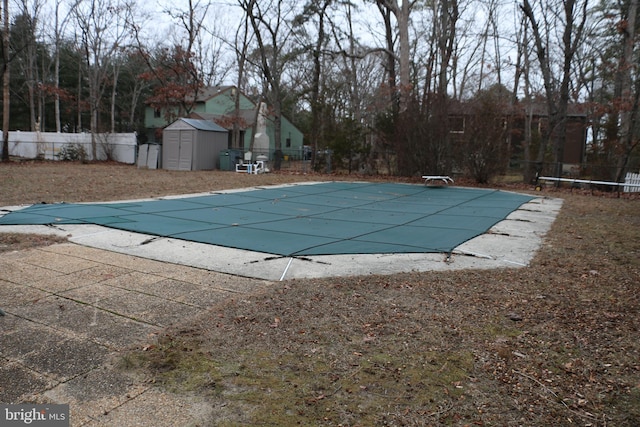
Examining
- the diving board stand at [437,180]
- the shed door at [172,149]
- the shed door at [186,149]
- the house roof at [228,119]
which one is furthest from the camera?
the house roof at [228,119]

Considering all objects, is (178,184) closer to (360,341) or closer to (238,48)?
(360,341)

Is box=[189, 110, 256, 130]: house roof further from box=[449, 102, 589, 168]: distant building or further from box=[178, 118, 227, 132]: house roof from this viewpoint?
box=[449, 102, 589, 168]: distant building

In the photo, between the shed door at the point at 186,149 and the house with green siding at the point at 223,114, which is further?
the house with green siding at the point at 223,114

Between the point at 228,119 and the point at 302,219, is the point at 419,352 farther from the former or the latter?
the point at 228,119

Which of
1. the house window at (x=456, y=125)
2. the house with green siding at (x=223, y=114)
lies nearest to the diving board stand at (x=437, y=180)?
the house window at (x=456, y=125)

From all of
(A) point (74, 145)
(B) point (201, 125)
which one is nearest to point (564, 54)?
(B) point (201, 125)

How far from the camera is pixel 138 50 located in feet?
92.0

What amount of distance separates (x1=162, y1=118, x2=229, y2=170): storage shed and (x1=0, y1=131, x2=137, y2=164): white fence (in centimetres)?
505

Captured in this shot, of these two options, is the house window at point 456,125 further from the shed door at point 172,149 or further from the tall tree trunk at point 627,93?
the shed door at point 172,149

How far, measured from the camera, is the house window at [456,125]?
59.8 ft

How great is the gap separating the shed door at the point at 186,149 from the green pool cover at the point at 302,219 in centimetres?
1015

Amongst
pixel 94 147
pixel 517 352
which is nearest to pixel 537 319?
pixel 517 352

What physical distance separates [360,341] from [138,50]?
28827mm

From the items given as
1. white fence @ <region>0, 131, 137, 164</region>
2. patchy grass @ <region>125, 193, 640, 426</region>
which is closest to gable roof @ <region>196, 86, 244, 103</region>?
white fence @ <region>0, 131, 137, 164</region>
